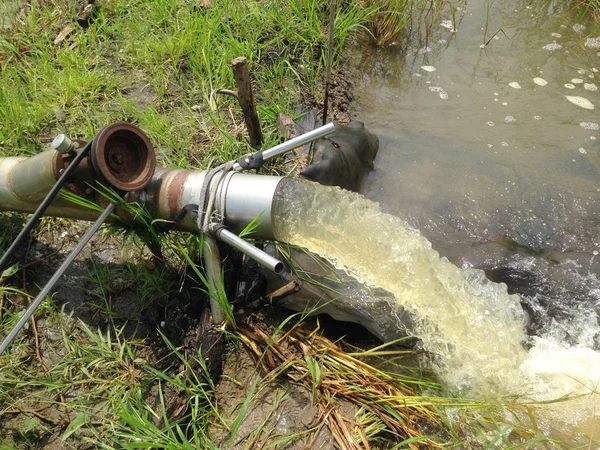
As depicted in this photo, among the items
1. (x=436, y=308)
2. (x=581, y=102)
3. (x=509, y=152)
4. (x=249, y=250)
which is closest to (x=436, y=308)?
(x=436, y=308)

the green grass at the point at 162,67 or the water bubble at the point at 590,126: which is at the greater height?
the green grass at the point at 162,67

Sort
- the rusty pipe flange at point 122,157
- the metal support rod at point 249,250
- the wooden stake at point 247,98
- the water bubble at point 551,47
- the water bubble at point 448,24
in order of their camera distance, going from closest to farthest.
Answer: the metal support rod at point 249,250 → the rusty pipe flange at point 122,157 → the wooden stake at point 247,98 → the water bubble at point 551,47 → the water bubble at point 448,24

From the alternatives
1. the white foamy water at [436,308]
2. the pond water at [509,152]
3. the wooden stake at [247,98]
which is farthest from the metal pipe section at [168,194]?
the pond water at [509,152]

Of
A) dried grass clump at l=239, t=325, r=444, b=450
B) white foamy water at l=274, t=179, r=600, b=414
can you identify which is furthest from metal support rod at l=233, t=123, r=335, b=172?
dried grass clump at l=239, t=325, r=444, b=450

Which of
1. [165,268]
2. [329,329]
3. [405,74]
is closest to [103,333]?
[165,268]

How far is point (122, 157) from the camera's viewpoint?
187 centimetres

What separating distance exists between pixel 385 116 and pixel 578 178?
1.40 meters

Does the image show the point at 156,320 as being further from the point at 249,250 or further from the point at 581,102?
the point at 581,102

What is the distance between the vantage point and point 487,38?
3965 millimetres

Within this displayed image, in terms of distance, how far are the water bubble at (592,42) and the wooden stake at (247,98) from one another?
3142 mm

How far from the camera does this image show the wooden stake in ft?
7.87

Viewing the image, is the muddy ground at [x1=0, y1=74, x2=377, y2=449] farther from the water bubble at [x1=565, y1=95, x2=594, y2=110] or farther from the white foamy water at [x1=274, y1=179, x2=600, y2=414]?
the water bubble at [x1=565, y1=95, x2=594, y2=110]

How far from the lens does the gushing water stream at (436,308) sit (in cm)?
205

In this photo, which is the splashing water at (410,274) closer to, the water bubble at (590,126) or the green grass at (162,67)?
the green grass at (162,67)
